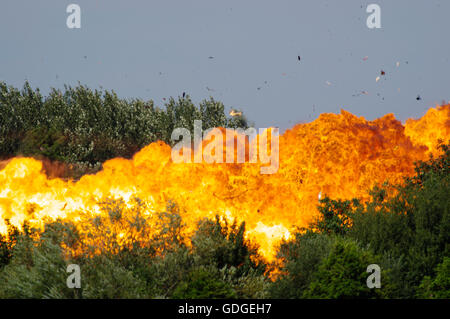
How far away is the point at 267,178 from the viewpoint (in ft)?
129

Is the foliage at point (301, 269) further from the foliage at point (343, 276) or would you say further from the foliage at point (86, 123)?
the foliage at point (86, 123)

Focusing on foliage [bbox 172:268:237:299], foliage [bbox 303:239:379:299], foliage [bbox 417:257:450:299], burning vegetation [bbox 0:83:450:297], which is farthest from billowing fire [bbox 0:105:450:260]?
foliage [bbox 172:268:237:299]

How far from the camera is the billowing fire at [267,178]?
34.6m

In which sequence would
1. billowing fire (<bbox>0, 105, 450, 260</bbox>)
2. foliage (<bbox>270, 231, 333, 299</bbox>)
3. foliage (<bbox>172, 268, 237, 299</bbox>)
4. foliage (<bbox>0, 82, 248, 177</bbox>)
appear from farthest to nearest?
foliage (<bbox>0, 82, 248, 177</bbox>) < billowing fire (<bbox>0, 105, 450, 260</bbox>) < foliage (<bbox>270, 231, 333, 299</bbox>) < foliage (<bbox>172, 268, 237, 299</bbox>)

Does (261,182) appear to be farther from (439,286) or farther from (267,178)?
(439,286)

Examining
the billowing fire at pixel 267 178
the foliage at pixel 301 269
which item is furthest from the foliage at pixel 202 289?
the billowing fire at pixel 267 178

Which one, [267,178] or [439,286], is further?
[267,178]

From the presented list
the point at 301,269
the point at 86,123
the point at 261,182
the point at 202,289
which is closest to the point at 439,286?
the point at 301,269

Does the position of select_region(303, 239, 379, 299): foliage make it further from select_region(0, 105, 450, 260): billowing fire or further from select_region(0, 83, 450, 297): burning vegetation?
select_region(0, 105, 450, 260): billowing fire

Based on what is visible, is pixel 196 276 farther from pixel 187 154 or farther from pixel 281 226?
pixel 187 154

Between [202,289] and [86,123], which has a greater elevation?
[86,123]

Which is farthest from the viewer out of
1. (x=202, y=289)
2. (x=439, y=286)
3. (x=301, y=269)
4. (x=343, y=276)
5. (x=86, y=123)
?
(x=86, y=123)

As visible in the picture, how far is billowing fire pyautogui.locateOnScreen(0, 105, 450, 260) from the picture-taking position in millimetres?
34562

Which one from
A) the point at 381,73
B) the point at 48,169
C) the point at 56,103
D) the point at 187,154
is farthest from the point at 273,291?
the point at 56,103
